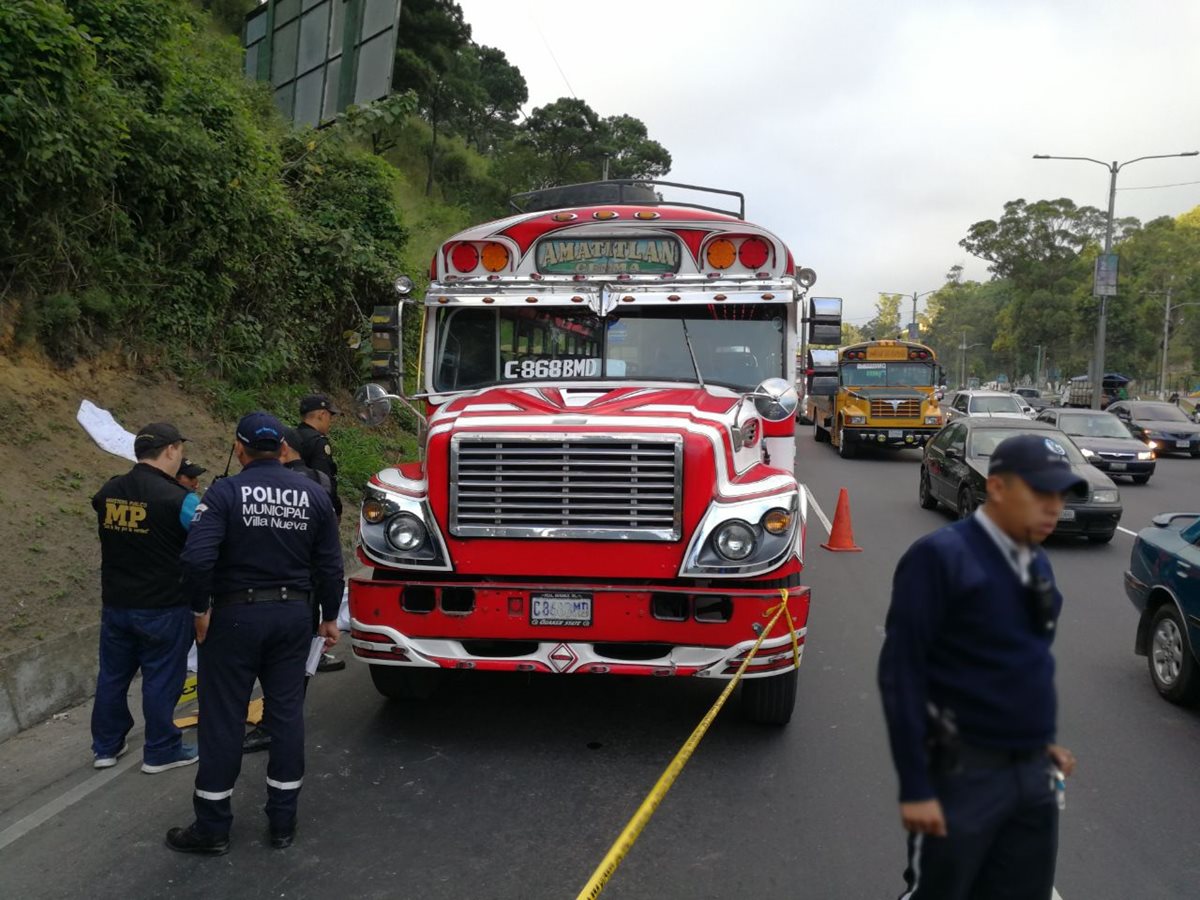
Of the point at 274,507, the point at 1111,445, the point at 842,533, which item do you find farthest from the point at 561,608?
the point at 1111,445

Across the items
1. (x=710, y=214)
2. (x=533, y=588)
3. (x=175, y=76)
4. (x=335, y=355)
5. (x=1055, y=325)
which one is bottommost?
(x=533, y=588)

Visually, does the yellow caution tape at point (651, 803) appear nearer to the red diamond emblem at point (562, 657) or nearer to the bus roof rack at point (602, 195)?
the red diamond emblem at point (562, 657)

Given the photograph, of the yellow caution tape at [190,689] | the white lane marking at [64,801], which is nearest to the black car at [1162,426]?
the yellow caution tape at [190,689]

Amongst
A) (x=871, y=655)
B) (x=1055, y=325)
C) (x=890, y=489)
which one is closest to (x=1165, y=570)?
(x=871, y=655)

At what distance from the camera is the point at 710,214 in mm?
6738

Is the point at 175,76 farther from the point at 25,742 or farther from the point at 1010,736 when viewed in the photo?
the point at 1010,736

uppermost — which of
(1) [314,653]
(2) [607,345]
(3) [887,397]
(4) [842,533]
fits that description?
(3) [887,397]

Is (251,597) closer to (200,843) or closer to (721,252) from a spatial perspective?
(200,843)

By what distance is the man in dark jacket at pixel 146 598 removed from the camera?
14.8 feet

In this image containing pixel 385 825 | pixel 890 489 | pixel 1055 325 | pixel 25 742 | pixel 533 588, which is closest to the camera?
pixel 385 825

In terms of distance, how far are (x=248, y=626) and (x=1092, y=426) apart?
18828 mm

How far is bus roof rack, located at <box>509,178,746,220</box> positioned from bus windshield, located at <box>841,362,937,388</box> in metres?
15.7

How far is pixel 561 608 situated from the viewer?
A: 4.71 meters

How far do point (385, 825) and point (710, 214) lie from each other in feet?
15.0
